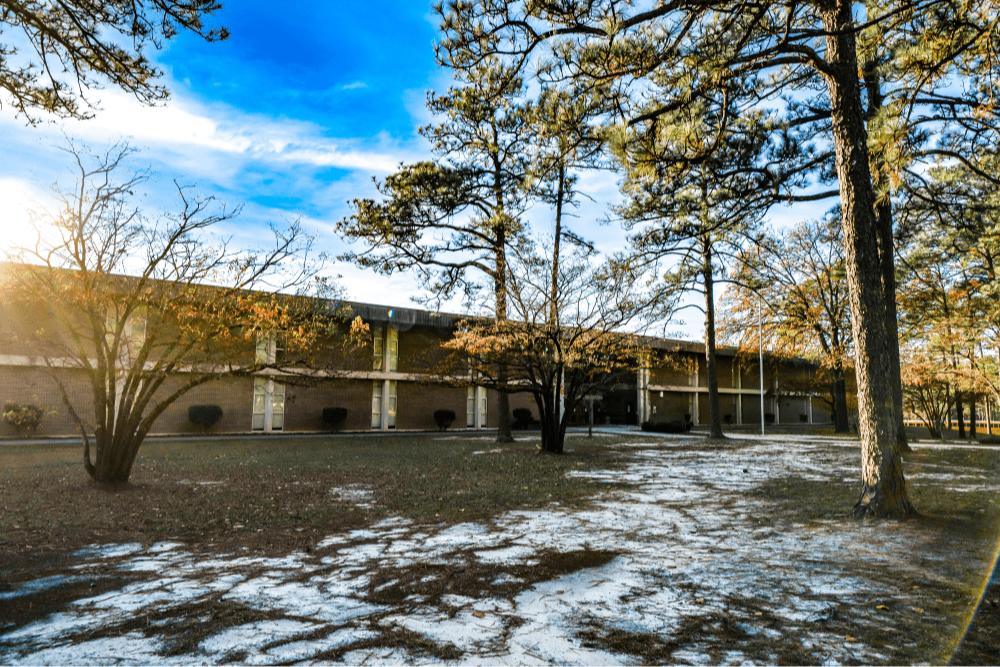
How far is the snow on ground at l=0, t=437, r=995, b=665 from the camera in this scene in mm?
3037

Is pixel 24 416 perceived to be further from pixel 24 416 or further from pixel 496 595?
pixel 496 595

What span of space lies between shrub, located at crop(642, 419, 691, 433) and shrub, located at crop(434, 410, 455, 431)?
1038 cm

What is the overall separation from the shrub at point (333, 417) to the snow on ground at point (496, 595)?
21.5 m

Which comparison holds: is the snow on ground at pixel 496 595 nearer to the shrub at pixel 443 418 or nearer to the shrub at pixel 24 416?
the shrub at pixel 24 416

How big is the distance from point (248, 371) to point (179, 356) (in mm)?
1030

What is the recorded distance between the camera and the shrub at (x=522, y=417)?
108ft

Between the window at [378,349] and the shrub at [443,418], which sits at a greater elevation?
the window at [378,349]

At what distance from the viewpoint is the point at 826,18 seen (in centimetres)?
754

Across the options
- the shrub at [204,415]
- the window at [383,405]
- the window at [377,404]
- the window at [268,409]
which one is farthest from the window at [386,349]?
the shrub at [204,415]

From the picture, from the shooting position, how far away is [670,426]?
29219 mm

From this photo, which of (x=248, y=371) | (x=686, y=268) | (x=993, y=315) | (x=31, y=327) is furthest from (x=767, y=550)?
(x=993, y=315)

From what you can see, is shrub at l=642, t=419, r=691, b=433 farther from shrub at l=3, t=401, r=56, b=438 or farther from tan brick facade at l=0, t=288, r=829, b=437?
shrub at l=3, t=401, r=56, b=438

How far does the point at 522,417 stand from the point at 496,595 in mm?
29137

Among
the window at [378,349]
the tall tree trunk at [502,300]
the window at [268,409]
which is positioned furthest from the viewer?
the window at [378,349]
